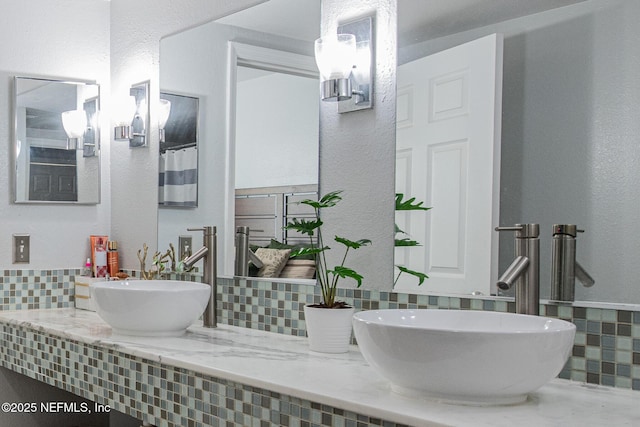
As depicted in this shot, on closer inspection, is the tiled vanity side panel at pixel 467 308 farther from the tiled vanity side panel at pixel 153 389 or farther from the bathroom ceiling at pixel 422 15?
the bathroom ceiling at pixel 422 15

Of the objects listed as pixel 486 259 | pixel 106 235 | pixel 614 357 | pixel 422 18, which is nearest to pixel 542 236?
pixel 486 259

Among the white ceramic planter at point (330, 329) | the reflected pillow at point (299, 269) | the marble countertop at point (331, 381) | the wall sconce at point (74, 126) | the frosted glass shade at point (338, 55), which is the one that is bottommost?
the marble countertop at point (331, 381)

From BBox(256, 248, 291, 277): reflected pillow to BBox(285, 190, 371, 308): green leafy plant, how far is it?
48 millimetres

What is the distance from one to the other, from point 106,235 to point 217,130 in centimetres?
93

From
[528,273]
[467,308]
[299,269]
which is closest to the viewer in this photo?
[528,273]

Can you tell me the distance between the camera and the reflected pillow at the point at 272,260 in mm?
2324

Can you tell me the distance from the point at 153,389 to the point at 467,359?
963 millimetres

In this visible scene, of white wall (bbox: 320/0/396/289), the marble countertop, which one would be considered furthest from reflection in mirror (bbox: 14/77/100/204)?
white wall (bbox: 320/0/396/289)

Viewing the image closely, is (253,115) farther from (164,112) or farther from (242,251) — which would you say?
(164,112)

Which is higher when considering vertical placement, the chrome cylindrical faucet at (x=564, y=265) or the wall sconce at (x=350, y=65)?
the wall sconce at (x=350, y=65)

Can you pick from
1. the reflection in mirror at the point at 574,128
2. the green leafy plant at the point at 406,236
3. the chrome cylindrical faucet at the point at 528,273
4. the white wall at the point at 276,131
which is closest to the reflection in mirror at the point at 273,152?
the white wall at the point at 276,131

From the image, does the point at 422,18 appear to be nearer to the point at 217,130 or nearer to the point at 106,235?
the point at 217,130

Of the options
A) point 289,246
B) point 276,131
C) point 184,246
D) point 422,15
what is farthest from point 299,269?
point 422,15

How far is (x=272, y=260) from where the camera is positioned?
7.77 ft
